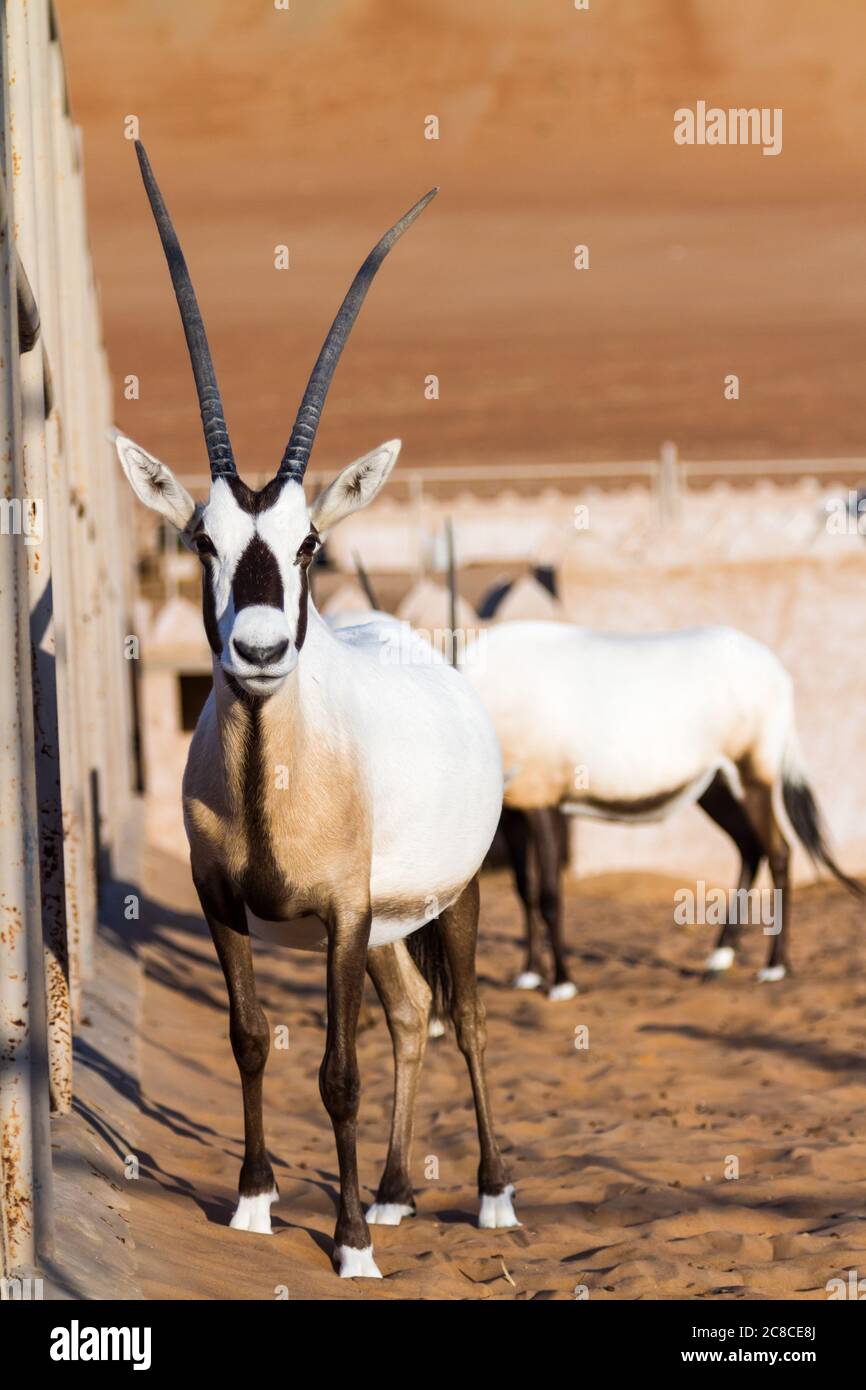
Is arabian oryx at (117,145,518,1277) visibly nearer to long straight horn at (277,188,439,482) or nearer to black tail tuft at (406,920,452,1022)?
long straight horn at (277,188,439,482)

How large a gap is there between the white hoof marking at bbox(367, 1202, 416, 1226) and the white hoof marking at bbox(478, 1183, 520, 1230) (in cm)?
22

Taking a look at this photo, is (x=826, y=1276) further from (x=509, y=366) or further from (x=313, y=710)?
(x=509, y=366)

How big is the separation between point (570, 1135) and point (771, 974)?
3359mm

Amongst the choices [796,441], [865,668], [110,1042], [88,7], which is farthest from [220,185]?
[110,1042]

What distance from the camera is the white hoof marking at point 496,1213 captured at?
516 cm

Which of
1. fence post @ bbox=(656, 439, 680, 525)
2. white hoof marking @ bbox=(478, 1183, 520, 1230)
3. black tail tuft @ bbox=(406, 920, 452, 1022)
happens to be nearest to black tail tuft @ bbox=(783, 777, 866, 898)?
black tail tuft @ bbox=(406, 920, 452, 1022)

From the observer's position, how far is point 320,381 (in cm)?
431

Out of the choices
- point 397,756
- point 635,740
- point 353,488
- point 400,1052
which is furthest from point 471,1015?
point 635,740

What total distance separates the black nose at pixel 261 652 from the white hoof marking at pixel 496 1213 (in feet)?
6.89

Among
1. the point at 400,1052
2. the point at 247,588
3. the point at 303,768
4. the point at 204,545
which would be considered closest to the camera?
the point at 247,588

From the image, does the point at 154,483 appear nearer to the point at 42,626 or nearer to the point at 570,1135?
the point at 42,626

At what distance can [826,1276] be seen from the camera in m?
4.61

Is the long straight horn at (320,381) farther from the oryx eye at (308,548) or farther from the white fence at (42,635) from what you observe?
the white fence at (42,635)

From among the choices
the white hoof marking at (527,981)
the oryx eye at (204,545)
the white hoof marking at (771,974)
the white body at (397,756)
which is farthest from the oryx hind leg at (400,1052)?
the white hoof marking at (771,974)
